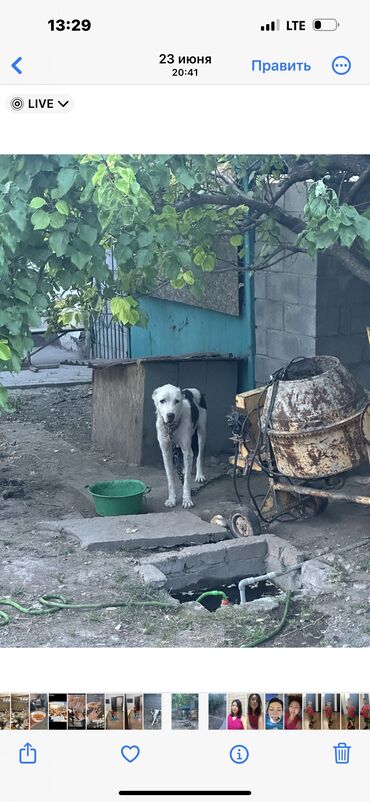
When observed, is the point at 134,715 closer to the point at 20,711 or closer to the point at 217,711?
the point at 217,711

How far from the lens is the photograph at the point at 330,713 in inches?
122

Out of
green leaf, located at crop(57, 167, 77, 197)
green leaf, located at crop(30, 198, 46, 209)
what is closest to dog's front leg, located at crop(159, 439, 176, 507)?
green leaf, located at crop(30, 198, 46, 209)

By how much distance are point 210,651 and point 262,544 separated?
13.9 feet

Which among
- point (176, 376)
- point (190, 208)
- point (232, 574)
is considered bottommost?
point (232, 574)

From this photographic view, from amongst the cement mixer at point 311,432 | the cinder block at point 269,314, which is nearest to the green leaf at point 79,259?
the cement mixer at point 311,432

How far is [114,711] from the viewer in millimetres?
3135

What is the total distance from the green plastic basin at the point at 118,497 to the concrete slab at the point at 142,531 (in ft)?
0.60

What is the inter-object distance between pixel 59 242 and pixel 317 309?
4.04 meters

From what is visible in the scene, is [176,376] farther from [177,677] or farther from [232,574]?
[177,677]
